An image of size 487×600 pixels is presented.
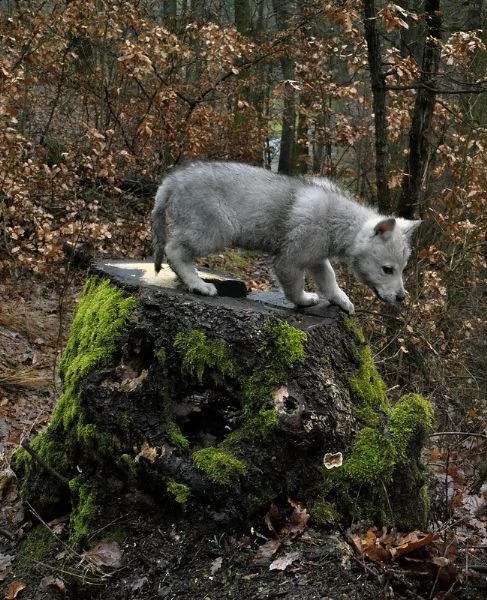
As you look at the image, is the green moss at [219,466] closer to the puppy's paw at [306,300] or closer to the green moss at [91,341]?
the green moss at [91,341]

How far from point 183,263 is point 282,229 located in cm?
90

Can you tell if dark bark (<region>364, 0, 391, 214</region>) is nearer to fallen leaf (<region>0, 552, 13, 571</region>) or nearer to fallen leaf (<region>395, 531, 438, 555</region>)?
fallen leaf (<region>395, 531, 438, 555</region>)

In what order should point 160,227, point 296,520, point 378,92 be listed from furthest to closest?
1. point 378,92
2. point 160,227
3. point 296,520

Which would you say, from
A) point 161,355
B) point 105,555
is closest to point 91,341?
point 161,355

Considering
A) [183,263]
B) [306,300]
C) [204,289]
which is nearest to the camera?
[204,289]

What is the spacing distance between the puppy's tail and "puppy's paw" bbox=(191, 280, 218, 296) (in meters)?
0.58

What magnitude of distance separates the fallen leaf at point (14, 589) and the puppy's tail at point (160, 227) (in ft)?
8.19

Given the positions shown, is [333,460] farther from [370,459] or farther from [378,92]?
[378,92]

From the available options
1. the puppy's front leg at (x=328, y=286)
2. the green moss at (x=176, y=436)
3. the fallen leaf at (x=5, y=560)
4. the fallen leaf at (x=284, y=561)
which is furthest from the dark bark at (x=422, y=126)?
the fallen leaf at (x=5, y=560)

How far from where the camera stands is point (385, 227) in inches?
201

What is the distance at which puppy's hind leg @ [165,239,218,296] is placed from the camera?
16.2ft

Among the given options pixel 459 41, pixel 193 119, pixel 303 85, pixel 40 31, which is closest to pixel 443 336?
pixel 459 41

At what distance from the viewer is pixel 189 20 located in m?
12.5

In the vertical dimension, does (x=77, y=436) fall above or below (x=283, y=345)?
below
